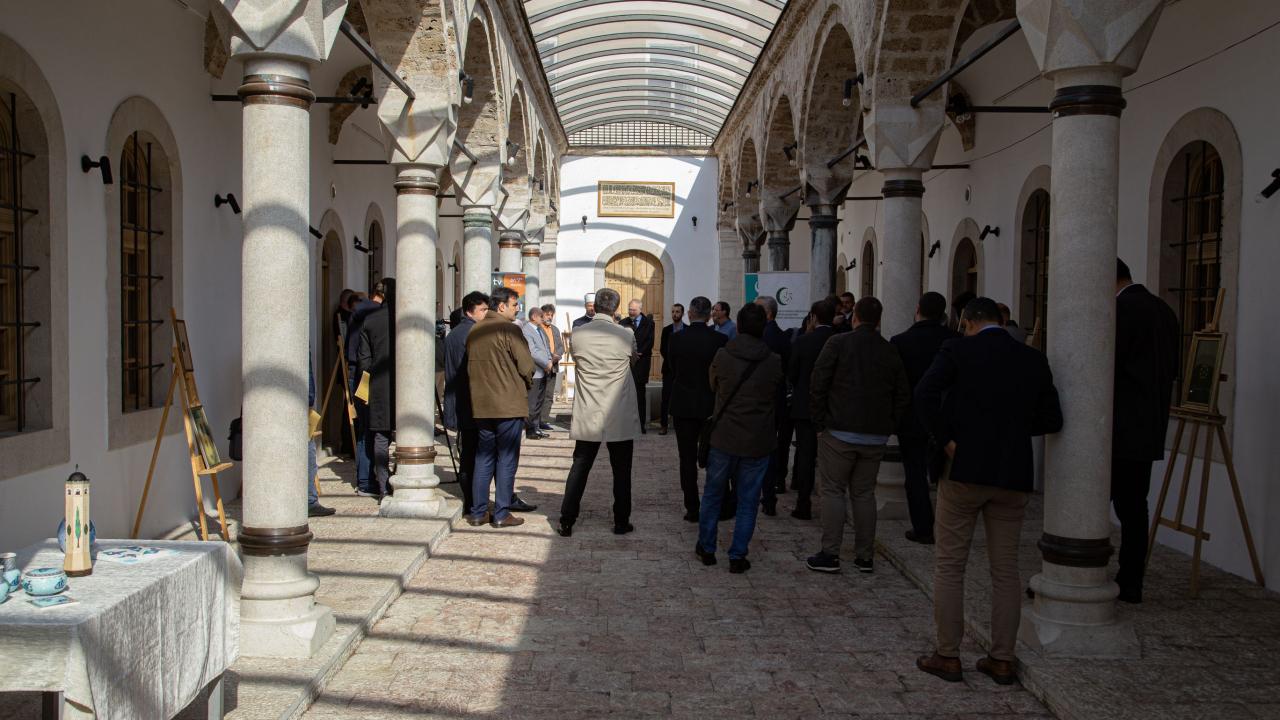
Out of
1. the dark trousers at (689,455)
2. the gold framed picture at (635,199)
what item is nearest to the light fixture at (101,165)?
the dark trousers at (689,455)

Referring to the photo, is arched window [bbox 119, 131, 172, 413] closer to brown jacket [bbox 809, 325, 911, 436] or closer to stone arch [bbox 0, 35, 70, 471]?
stone arch [bbox 0, 35, 70, 471]

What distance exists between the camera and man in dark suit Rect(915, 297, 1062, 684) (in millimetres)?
4402

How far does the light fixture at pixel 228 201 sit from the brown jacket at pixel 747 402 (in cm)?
439

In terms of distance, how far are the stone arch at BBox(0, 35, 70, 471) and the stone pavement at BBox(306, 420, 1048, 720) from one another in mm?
2150

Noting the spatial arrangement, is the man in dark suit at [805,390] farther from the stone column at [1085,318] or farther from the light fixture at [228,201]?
the light fixture at [228,201]

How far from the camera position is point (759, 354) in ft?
21.1

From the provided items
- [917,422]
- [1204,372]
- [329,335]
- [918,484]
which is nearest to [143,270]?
[329,335]

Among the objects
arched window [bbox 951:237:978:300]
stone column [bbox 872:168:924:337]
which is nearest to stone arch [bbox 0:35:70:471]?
stone column [bbox 872:168:924:337]

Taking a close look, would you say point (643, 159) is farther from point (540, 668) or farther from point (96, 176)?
point (540, 668)

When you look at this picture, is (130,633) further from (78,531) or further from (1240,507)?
(1240,507)

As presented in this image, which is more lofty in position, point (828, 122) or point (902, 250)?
point (828, 122)

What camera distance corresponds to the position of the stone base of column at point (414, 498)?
750 cm

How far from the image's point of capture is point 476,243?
11.6m

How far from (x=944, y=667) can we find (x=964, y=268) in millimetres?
8495
